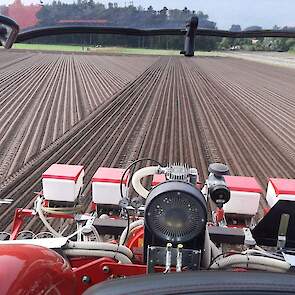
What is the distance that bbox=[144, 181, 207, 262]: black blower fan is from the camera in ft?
4.77

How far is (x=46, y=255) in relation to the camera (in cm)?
146

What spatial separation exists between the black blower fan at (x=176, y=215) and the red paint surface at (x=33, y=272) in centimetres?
34

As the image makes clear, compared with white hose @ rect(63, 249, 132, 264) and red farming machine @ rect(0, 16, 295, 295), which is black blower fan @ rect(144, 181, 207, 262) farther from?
white hose @ rect(63, 249, 132, 264)

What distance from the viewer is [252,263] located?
1.62 meters

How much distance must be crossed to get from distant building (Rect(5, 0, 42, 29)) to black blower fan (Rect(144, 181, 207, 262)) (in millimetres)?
817

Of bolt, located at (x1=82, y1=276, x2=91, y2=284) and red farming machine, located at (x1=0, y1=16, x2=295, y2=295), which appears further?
bolt, located at (x1=82, y1=276, x2=91, y2=284)

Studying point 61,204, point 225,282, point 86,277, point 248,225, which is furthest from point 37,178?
point 225,282

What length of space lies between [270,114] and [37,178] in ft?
19.1

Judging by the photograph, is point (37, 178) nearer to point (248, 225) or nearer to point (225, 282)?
point (248, 225)

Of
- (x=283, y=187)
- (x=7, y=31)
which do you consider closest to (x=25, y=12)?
(x=7, y=31)

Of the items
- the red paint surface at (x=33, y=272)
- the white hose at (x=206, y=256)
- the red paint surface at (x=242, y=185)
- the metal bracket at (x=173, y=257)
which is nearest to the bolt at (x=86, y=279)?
the red paint surface at (x=33, y=272)

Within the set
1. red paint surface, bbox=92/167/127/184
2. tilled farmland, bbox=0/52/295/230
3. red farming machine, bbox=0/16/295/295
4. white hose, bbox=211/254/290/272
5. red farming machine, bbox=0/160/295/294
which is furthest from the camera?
tilled farmland, bbox=0/52/295/230

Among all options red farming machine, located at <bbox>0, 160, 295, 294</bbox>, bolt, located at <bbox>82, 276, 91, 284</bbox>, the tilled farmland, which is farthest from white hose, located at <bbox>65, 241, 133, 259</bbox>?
the tilled farmland

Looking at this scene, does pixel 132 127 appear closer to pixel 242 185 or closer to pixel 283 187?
pixel 242 185
